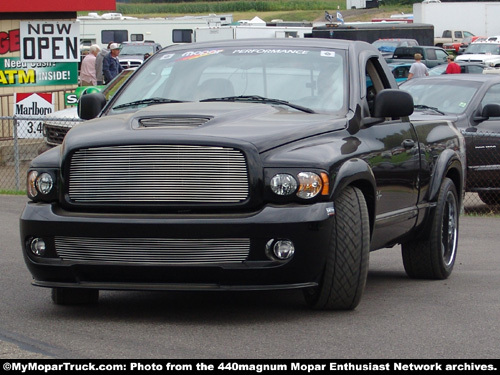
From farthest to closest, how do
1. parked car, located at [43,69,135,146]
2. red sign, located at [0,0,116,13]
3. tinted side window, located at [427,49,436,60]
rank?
tinted side window, located at [427,49,436,60] < red sign, located at [0,0,116,13] < parked car, located at [43,69,135,146]

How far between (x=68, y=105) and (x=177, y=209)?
47.1 ft

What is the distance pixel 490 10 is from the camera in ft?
210

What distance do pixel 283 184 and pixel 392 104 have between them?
1.58 m

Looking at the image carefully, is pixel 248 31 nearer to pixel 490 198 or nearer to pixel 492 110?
pixel 490 198

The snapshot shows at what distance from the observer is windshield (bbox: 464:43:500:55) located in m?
49.4

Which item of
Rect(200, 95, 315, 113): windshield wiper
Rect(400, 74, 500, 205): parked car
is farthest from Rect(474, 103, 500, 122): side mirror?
Rect(200, 95, 315, 113): windshield wiper

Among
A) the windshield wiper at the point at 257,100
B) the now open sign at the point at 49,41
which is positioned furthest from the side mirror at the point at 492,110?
the now open sign at the point at 49,41

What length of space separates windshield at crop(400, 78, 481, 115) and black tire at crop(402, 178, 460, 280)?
5613 millimetres

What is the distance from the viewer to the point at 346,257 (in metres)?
6.45

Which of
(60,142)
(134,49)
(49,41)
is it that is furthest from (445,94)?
(134,49)

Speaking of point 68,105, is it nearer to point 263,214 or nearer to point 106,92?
point 106,92

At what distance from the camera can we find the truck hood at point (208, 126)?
6242 mm

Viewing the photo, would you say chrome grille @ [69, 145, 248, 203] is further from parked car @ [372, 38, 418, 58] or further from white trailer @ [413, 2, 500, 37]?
white trailer @ [413, 2, 500, 37]
